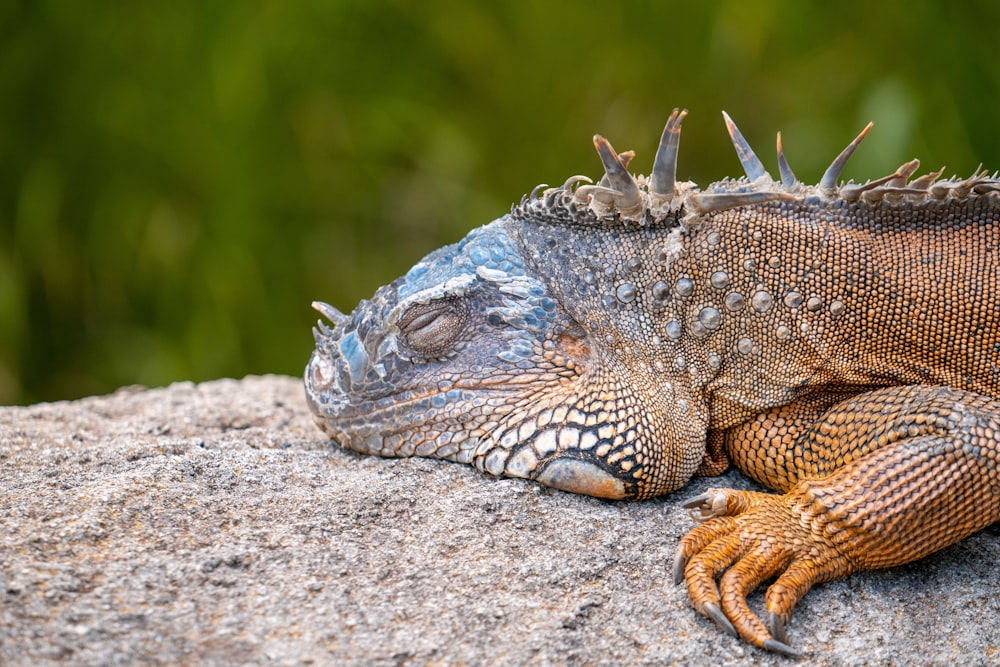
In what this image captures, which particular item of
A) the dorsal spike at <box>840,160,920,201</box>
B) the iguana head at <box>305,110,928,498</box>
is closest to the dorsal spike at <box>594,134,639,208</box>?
the iguana head at <box>305,110,928,498</box>

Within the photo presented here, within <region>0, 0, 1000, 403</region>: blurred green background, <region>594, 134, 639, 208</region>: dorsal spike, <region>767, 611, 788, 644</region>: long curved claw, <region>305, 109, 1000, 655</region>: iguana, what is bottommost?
<region>767, 611, 788, 644</region>: long curved claw

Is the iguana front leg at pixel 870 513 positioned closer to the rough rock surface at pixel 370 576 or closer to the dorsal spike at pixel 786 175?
the rough rock surface at pixel 370 576

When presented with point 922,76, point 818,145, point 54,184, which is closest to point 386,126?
point 54,184

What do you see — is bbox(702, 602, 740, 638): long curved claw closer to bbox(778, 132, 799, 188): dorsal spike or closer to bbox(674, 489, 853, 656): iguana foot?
bbox(674, 489, 853, 656): iguana foot

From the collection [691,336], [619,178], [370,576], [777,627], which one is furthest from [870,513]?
[370,576]

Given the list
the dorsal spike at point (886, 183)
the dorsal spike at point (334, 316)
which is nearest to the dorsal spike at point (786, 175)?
the dorsal spike at point (886, 183)

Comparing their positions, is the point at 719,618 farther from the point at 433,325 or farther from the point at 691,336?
the point at 433,325
